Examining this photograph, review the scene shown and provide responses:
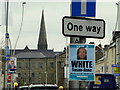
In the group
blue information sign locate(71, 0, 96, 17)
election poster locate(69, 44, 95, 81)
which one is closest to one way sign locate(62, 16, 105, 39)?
blue information sign locate(71, 0, 96, 17)

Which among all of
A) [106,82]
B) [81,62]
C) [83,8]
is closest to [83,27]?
[83,8]

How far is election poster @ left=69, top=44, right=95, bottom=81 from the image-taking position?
25.9ft


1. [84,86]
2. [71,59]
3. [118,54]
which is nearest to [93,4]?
[71,59]

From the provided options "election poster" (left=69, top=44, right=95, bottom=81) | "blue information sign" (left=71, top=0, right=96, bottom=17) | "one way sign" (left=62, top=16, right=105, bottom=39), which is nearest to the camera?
"one way sign" (left=62, top=16, right=105, bottom=39)

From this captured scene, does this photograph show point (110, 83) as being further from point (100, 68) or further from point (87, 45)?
point (100, 68)

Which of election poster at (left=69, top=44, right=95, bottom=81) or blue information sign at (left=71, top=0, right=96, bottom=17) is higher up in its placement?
blue information sign at (left=71, top=0, right=96, bottom=17)

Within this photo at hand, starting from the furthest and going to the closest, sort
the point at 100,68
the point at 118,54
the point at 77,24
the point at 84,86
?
the point at 100,68, the point at 118,54, the point at 84,86, the point at 77,24

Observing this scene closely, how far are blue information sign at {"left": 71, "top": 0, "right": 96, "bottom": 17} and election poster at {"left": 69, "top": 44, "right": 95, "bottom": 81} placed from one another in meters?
0.59

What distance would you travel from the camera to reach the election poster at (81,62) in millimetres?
7902

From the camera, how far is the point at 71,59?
25.9ft

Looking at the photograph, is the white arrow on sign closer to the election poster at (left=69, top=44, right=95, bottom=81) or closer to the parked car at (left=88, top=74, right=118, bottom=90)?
the election poster at (left=69, top=44, right=95, bottom=81)

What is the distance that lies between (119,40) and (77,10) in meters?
52.5

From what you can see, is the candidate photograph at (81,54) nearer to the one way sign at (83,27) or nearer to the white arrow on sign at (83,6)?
the one way sign at (83,27)

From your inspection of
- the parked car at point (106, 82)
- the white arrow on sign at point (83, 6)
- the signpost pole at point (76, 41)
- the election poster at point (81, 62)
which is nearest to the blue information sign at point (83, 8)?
the white arrow on sign at point (83, 6)
